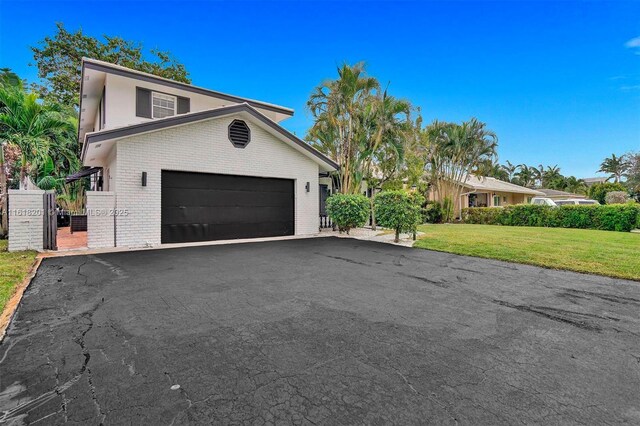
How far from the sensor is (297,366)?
8.20 ft

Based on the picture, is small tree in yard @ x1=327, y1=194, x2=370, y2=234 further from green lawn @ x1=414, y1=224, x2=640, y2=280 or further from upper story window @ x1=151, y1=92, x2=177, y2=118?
upper story window @ x1=151, y1=92, x2=177, y2=118

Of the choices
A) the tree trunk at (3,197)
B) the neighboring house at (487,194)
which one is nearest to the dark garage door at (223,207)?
the tree trunk at (3,197)

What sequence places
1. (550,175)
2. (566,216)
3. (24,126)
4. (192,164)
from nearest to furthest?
(24,126) → (192,164) → (566,216) → (550,175)

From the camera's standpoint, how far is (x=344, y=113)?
49.4 feet

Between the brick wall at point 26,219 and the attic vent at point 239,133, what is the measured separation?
19.1 feet

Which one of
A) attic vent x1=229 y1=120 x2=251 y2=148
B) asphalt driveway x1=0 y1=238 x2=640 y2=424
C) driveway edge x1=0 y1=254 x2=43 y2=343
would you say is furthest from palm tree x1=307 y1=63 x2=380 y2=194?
driveway edge x1=0 y1=254 x2=43 y2=343

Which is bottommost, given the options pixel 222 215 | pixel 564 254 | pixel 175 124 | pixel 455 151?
pixel 564 254

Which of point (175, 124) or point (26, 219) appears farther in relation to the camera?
point (175, 124)

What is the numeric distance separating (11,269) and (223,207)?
19.6ft

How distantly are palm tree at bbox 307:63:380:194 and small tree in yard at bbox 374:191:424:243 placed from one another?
4381 mm

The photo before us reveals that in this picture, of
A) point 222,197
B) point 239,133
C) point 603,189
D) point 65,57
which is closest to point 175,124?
point 239,133

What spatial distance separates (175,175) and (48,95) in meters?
22.2

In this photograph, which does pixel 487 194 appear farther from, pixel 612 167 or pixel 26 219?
pixel 26 219

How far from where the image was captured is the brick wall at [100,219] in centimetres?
877
